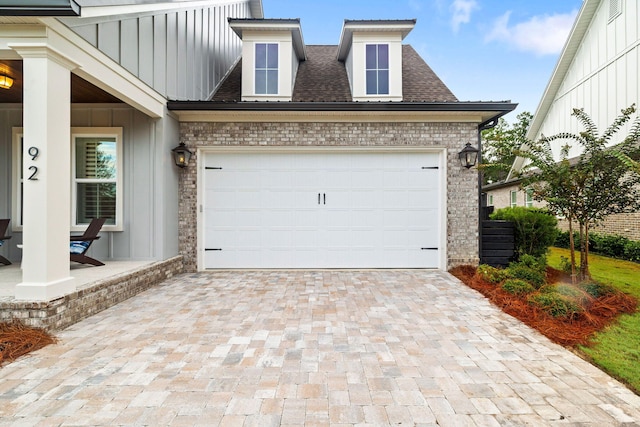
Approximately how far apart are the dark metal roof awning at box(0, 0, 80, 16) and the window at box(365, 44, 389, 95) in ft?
17.7

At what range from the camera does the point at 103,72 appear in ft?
14.0

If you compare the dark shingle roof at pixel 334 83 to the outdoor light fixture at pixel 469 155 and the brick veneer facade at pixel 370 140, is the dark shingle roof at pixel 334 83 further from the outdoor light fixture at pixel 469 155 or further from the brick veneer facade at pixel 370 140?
the outdoor light fixture at pixel 469 155

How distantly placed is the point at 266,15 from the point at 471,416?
48.2ft

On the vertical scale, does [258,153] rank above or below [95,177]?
above

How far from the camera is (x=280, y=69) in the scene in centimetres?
711

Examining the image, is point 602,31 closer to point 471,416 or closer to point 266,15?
point 266,15

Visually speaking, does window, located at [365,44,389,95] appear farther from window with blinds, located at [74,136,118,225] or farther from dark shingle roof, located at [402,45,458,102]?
window with blinds, located at [74,136,118,225]

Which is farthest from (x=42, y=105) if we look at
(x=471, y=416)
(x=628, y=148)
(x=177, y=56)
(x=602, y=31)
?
(x=602, y=31)

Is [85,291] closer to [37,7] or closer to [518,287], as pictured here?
[37,7]

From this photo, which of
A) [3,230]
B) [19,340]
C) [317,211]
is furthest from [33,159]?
[317,211]

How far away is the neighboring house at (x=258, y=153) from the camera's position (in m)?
5.66

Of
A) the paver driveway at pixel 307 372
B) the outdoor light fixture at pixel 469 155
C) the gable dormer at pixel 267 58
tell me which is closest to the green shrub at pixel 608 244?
the outdoor light fixture at pixel 469 155

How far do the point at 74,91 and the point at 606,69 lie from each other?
15.6m

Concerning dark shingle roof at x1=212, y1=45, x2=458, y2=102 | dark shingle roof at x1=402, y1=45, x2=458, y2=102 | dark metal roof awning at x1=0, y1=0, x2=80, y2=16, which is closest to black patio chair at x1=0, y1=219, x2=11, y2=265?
dark metal roof awning at x1=0, y1=0, x2=80, y2=16
